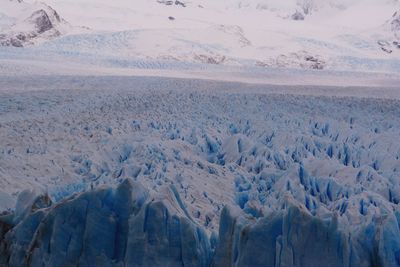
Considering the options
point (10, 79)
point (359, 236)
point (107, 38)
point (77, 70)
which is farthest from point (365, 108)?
point (107, 38)

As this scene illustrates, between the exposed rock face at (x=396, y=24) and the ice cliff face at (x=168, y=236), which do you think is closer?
the ice cliff face at (x=168, y=236)

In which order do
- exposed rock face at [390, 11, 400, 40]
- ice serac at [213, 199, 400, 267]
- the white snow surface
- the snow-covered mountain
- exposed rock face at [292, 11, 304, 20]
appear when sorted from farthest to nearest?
exposed rock face at [292, 11, 304, 20] < exposed rock face at [390, 11, 400, 40] < the snow-covered mountain < the white snow surface < ice serac at [213, 199, 400, 267]

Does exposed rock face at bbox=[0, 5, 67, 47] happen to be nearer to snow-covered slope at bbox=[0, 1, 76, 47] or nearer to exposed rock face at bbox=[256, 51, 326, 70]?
snow-covered slope at bbox=[0, 1, 76, 47]

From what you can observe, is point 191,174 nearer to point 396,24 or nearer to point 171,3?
point 396,24

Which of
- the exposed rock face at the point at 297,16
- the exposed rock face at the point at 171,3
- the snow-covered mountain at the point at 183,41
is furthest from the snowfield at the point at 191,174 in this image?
the exposed rock face at the point at 297,16

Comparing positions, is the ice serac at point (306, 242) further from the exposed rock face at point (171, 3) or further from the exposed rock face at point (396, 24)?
the exposed rock face at point (171, 3)

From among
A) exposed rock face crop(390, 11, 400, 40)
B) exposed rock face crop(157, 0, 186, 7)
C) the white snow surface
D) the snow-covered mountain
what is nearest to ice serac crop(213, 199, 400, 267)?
the white snow surface

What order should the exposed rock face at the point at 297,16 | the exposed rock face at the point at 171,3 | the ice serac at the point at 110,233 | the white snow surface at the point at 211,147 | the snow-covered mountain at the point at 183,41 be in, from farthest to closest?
1. the exposed rock face at the point at 297,16
2. the exposed rock face at the point at 171,3
3. the snow-covered mountain at the point at 183,41
4. the white snow surface at the point at 211,147
5. the ice serac at the point at 110,233

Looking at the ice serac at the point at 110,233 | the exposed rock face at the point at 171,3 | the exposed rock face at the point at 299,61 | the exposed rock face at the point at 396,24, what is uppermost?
the exposed rock face at the point at 171,3

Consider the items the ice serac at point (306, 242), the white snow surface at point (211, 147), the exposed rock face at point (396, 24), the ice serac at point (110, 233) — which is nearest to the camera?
the ice serac at point (306, 242)

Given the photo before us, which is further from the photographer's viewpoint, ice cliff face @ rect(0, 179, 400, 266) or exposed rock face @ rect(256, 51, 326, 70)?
exposed rock face @ rect(256, 51, 326, 70)
